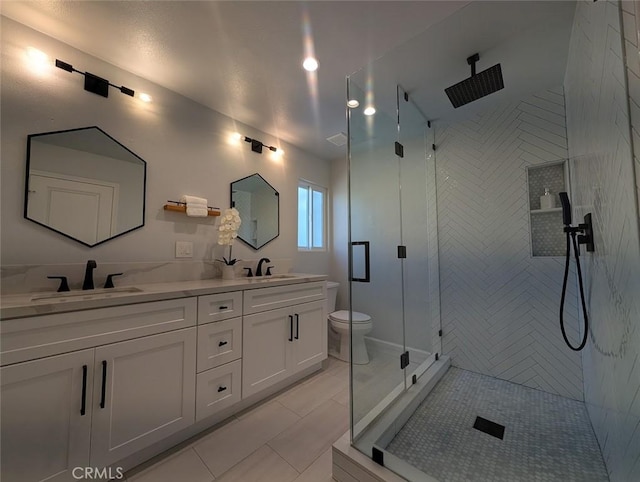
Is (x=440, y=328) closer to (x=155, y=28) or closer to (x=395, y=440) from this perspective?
(x=395, y=440)

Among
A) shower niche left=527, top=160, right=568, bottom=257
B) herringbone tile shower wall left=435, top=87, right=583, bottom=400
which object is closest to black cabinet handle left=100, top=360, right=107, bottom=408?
herringbone tile shower wall left=435, top=87, right=583, bottom=400

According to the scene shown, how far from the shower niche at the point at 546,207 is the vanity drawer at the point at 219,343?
2.41m

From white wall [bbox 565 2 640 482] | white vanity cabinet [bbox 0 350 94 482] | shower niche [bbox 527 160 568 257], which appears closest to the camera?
white wall [bbox 565 2 640 482]

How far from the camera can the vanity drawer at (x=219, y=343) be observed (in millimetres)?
1466

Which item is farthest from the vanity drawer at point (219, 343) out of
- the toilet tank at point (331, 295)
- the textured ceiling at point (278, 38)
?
the textured ceiling at point (278, 38)

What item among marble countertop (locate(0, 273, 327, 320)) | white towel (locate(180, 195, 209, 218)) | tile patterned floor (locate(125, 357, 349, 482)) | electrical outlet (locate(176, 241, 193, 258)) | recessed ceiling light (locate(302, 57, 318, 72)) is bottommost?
tile patterned floor (locate(125, 357, 349, 482))

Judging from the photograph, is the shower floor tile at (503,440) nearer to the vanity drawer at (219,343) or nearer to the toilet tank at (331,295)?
the vanity drawer at (219,343)

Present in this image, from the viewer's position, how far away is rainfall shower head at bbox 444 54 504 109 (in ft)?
5.42

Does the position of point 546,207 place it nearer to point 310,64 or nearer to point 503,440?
point 503,440

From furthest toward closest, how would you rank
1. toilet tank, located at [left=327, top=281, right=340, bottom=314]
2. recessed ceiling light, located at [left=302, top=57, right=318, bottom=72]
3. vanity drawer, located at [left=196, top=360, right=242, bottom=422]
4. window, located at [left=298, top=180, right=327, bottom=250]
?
window, located at [left=298, top=180, right=327, bottom=250] < toilet tank, located at [left=327, top=281, right=340, bottom=314] < recessed ceiling light, located at [left=302, top=57, right=318, bottom=72] < vanity drawer, located at [left=196, top=360, right=242, bottom=422]

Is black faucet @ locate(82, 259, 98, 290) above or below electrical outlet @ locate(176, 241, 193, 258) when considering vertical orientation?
below

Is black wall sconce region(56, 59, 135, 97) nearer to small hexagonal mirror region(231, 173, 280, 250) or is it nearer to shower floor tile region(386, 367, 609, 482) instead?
small hexagonal mirror region(231, 173, 280, 250)

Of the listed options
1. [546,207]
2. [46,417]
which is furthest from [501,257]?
[46,417]

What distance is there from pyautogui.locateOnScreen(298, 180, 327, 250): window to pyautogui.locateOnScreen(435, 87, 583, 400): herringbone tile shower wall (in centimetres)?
144
